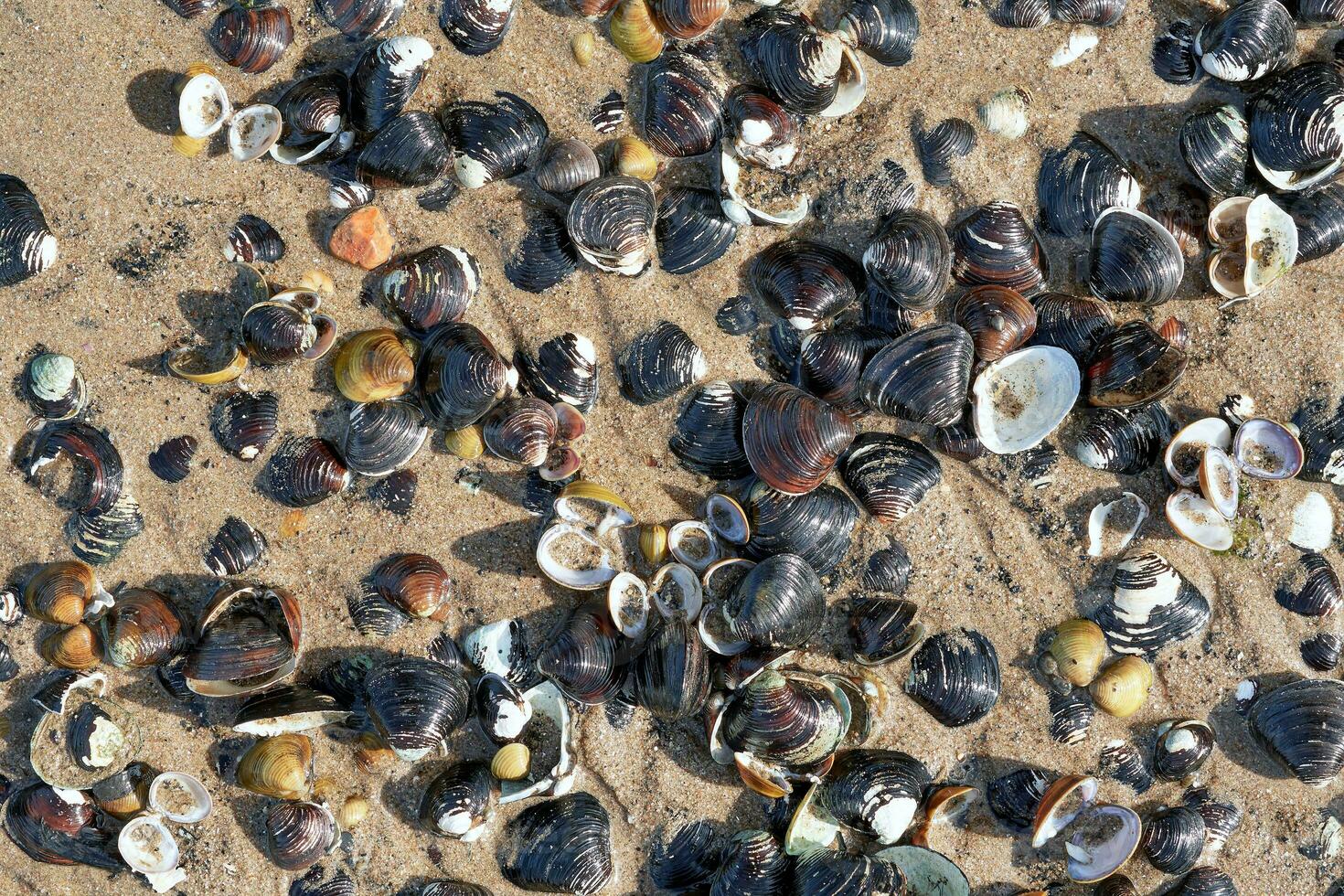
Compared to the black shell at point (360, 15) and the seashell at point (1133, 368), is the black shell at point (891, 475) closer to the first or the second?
the seashell at point (1133, 368)

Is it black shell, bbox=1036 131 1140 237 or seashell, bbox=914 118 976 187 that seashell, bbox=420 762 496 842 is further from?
black shell, bbox=1036 131 1140 237

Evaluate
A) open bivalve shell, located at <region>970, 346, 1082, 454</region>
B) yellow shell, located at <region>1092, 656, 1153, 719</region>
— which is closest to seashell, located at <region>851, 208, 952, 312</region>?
open bivalve shell, located at <region>970, 346, 1082, 454</region>

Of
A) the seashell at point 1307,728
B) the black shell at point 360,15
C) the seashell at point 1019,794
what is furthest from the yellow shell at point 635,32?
the seashell at point 1307,728

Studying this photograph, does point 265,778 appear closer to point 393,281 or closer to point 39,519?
point 39,519

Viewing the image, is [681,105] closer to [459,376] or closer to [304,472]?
[459,376]

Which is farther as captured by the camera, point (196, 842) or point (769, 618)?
point (196, 842)

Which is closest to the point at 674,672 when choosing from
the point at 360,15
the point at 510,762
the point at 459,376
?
the point at 510,762

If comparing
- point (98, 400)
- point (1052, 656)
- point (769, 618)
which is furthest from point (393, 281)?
point (1052, 656)
